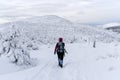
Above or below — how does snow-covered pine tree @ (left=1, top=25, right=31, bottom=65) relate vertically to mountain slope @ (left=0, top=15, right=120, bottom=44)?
above

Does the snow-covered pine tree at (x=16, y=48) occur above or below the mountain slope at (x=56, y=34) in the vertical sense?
above

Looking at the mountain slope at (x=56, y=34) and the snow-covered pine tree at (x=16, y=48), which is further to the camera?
the mountain slope at (x=56, y=34)

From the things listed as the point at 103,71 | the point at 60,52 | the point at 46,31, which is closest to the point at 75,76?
the point at 103,71

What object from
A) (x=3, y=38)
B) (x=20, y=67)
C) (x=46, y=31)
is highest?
(x=3, y=38)

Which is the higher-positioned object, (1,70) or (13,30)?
(13,30)

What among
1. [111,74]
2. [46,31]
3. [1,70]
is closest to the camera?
[111,74]

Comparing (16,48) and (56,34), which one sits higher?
(16,48)

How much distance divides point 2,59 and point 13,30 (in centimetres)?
210

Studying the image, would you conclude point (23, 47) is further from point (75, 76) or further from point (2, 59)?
point (75, 76)

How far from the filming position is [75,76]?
12438 millimetres

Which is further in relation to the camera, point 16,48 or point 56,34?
point 56,34

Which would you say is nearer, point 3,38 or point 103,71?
point 103,71

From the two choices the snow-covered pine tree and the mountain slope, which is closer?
the snow-covered pine tree

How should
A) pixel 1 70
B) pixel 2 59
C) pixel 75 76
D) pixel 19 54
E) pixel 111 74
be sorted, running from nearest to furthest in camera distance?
pixel 111 74, pixel 75 76, pixel 1 70, pixel 19 54, pixel 2 59
